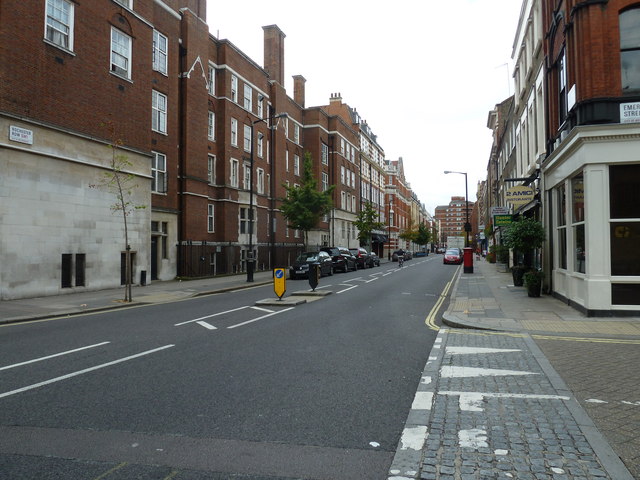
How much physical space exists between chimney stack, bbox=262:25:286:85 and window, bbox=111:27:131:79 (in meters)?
19.1

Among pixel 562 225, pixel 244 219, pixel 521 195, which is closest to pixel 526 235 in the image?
pixel 562 225

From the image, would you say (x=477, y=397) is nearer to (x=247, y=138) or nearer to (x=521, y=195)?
(x=521, y=195)

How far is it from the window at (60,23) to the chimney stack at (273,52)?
22.5 meters

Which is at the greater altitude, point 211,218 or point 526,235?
point 211,218

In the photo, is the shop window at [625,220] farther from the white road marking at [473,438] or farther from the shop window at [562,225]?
the white road marking at [473,438]

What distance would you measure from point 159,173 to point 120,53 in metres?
6.32

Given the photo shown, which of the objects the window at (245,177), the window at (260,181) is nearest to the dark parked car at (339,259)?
the window at (245,177)

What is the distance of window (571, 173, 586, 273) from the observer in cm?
1196

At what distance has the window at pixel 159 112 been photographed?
25.3m

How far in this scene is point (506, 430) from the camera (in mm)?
4238

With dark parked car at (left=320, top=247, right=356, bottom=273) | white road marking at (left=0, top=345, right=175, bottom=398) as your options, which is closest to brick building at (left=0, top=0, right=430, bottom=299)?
dark parked car at (left=320, top=247, right=356, bottom=273)

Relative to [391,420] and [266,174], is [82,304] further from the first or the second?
[266,174]

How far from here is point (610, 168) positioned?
438 inches

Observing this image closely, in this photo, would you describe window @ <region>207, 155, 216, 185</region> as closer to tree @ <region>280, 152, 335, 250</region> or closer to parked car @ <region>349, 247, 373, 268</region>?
tree @ <region>280, 152, 335, 250</region>
